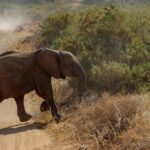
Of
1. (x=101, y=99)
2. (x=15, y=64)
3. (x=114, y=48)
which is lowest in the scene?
(x=101, y=99)

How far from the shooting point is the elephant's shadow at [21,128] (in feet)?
46.5

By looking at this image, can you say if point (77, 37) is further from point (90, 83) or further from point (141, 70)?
point (141, 70)

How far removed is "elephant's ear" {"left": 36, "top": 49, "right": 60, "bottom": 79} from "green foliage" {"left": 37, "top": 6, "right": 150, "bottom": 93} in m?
1.53

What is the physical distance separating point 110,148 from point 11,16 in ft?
171

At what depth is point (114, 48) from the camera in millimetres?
18125

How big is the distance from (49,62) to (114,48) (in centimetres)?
333

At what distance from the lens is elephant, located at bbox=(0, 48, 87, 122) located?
50.6ft

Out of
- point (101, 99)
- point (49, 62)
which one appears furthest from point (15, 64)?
point (101, 99)

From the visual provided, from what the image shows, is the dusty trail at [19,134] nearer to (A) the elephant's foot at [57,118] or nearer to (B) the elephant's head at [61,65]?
(A) the elephant's foot at [57,118]

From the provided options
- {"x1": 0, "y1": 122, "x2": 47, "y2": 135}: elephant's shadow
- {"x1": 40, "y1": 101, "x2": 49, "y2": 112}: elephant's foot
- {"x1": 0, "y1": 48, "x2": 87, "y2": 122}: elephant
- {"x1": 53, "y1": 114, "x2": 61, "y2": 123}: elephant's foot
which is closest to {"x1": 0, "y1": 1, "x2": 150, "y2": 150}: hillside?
{"x1": 0, "y1": 122, "x2": 47, "y2": 135}: elephant's shadow

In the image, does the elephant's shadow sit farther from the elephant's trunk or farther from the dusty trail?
the elephant's trunk

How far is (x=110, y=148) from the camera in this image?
10.2m

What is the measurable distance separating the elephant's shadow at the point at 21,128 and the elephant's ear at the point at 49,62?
1.52 meters

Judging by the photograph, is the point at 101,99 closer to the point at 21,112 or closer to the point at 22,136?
the point at 22,136
